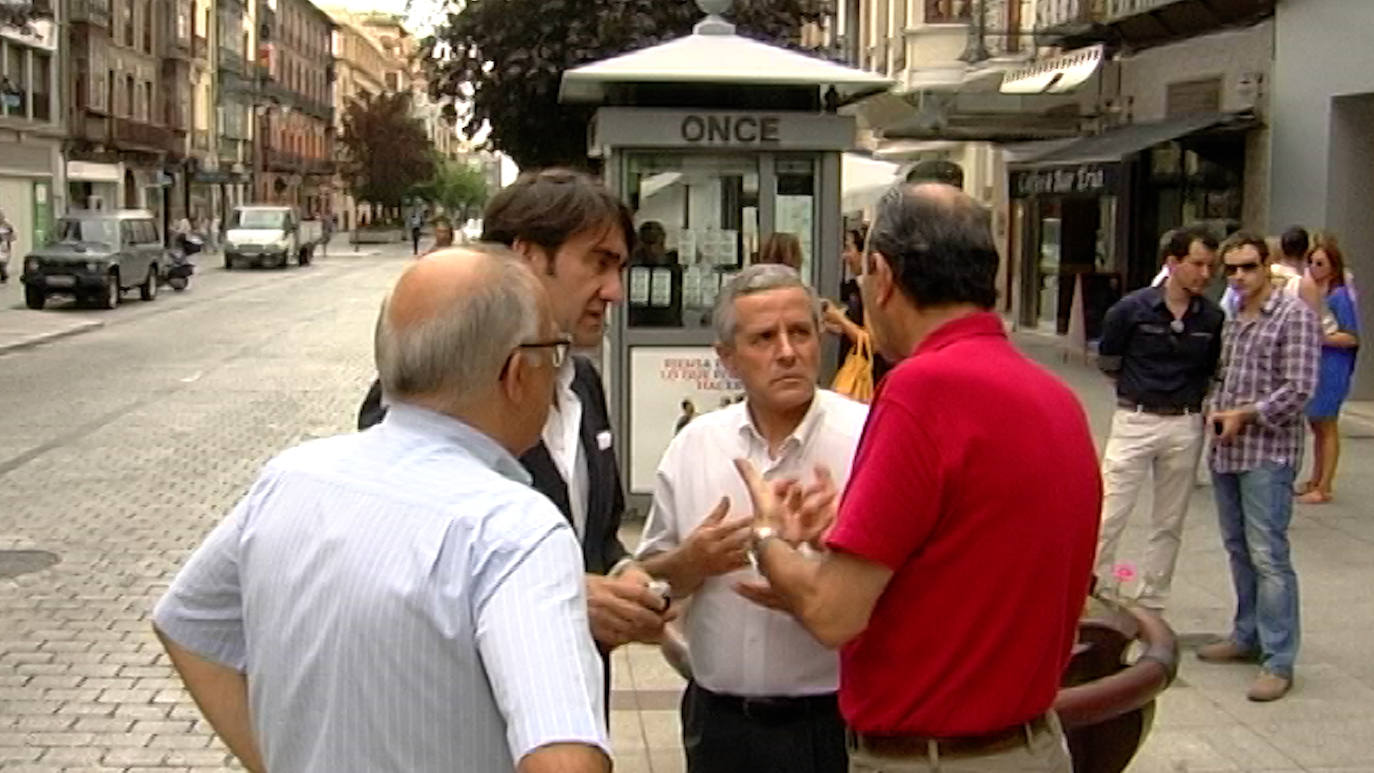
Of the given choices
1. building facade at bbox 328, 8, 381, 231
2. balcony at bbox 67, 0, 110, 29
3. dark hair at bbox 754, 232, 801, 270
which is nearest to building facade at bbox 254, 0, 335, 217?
building facade at bbox 328, 8, 381, 231

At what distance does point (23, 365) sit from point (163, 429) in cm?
719

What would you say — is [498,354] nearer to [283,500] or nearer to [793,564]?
[283,500]

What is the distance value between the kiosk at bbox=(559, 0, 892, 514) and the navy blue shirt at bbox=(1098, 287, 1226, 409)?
7.87 ft

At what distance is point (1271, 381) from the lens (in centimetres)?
674

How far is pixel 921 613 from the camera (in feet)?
8.79

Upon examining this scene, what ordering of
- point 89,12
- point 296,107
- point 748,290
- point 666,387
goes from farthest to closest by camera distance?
point 296,107
point 89,12
point 666,387
point 748,290

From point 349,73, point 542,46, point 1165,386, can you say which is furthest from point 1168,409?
point 349,73

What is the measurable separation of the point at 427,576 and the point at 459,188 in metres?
118

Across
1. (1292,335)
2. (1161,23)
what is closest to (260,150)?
(1161,23)

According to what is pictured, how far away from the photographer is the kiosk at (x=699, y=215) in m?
9.52

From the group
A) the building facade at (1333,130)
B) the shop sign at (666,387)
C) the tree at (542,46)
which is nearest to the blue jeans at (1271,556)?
the shop sign at (666,387)

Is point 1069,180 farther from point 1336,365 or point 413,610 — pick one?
point 413,610

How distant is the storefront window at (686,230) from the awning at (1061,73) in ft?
41.4

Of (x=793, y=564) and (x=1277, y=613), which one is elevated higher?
(x=793, y=564)
